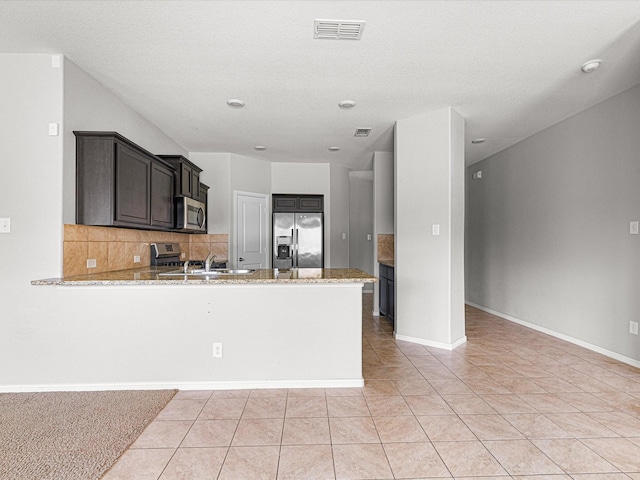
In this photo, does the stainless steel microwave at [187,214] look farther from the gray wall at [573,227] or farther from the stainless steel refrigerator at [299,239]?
the gray wall at [573,227]

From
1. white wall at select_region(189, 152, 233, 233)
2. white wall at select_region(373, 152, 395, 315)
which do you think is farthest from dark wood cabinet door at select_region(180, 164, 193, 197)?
white wall at select_region(373, 152, 395, 315)

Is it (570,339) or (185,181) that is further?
(185,181)

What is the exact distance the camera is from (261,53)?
2.81 m

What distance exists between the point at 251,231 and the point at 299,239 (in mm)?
866

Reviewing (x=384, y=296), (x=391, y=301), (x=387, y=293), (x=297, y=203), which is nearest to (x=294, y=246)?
(x=297, y=203)

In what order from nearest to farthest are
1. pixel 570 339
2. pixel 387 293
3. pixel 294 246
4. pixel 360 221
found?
pixel 570 339, pixel 387 293, pixel 294 246, pixel 360 221

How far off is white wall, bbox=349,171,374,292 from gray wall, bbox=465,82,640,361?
9.64 ft

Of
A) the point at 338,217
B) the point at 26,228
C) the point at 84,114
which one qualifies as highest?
the point at 84,114

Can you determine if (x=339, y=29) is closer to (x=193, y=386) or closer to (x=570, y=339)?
(x=193, y=386)

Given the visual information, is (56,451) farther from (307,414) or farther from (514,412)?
(514,412)

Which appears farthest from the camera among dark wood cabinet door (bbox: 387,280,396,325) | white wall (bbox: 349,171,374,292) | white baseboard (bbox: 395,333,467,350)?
white wall (bbox: 349,171,374,292)

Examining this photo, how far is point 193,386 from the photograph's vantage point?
288 cm

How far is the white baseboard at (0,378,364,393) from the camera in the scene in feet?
9.19

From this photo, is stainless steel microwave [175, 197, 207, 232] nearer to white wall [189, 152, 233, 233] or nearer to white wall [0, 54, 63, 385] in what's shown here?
white wall [189, 152, 233, 233]
